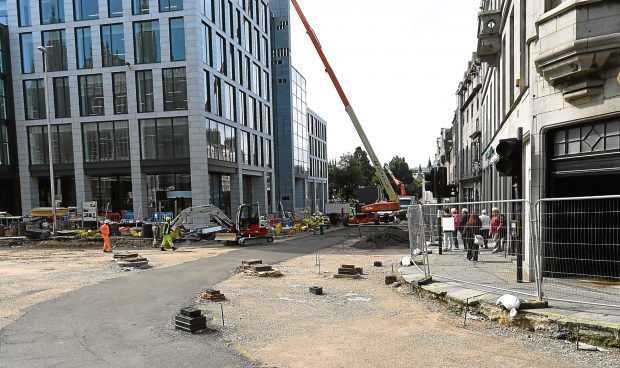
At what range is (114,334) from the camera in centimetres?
661

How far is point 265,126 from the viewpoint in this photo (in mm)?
44531

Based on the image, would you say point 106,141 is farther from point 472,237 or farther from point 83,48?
point 472,237

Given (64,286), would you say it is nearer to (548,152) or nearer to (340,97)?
(548,152)

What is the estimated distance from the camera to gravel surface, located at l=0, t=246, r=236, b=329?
30.0 ft

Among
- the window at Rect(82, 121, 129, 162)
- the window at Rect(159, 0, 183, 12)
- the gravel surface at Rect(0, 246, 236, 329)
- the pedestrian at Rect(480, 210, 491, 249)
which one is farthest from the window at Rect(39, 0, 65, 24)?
the pedestrian at Rect(480, 210, 491, 249)

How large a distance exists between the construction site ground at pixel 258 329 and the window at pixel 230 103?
83.0ft

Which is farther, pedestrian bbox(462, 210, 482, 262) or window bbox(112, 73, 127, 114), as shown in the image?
window bbox(112, 73, 127, 114)

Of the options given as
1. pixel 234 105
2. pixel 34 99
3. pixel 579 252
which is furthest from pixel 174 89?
pixel 579 252

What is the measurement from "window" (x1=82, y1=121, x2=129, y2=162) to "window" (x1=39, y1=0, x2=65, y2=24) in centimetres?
916

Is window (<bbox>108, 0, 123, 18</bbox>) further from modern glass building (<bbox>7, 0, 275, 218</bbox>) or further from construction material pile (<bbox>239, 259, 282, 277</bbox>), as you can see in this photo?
construction material pile (<bbox>239, 259, 282, 277</bbox>)

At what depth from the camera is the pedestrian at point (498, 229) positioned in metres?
8.27

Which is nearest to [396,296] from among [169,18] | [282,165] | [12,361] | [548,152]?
[548,152]

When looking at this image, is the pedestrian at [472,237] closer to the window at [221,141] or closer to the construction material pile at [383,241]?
the construction material pile at [383,241]

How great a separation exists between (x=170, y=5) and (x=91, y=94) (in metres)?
9.68
